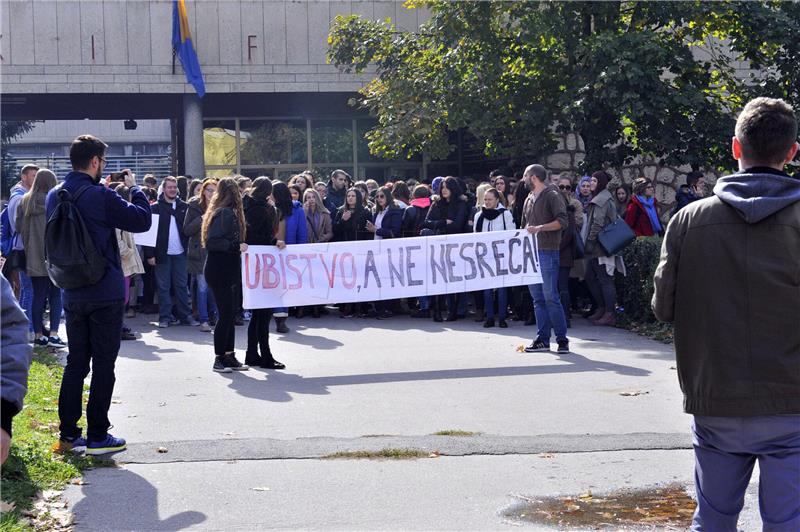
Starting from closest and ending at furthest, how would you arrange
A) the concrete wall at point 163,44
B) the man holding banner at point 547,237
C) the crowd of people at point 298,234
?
the crowd of people at point 298,234, the man holding banner at point 547,237, the concrete wall at point 163,44

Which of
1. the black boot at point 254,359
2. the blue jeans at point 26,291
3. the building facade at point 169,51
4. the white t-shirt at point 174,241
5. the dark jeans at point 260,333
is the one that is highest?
the building facade at point 169,51

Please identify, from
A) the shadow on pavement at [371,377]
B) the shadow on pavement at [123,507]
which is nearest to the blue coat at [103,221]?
the shadow on pavement at [123,507]

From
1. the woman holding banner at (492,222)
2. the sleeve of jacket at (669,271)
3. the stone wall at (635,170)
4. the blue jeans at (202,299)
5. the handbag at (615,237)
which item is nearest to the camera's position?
the sleeve of jacket at (669,271)

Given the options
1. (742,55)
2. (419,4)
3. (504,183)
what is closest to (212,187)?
(504,183)

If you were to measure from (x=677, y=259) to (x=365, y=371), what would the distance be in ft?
23.6

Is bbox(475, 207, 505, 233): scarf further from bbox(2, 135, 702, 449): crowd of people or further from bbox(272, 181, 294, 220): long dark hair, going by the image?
bbox(272, 181, 294, 220): long dark hair

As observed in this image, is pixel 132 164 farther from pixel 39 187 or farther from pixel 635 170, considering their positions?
pixel 39 187

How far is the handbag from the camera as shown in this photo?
14.6 meters

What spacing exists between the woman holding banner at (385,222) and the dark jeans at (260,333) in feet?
15.9

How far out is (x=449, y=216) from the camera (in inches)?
617

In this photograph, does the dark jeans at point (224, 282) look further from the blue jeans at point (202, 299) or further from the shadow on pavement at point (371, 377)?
the blue jeans at point (202, 299)

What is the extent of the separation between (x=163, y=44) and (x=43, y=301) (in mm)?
13347

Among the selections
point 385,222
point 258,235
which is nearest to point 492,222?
point 385,222

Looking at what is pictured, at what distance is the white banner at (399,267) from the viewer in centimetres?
1248
